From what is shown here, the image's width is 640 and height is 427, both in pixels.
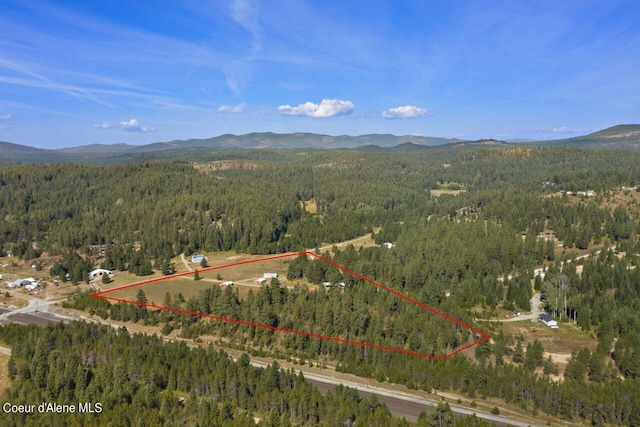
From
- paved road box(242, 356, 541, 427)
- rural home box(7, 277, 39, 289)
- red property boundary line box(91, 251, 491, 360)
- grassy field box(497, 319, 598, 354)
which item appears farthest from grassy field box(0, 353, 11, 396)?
grassy field box(497, 319, 598, 354)

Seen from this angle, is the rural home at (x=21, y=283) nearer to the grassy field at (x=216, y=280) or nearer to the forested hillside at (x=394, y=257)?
the forested hillside at (x=394, y=257)

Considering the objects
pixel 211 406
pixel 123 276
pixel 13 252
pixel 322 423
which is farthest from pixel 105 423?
pixel 13 252

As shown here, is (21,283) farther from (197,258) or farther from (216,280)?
(216,280)

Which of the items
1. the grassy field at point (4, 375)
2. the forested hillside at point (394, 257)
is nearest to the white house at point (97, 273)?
the forested hillside at point (394, 257)

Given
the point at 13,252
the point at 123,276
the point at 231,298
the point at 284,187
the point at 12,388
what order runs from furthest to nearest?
the point at 284,187, the point at 13,252, the point at 123,276, the point at 231,298, the point at 12,388

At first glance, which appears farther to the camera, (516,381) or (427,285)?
(427,285)

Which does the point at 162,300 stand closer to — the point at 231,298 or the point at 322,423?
the point at 231,298

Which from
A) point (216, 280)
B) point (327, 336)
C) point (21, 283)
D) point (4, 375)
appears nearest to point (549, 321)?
point (327, 336)

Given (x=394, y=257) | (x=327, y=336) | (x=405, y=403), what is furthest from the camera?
(x=394, y=257)
